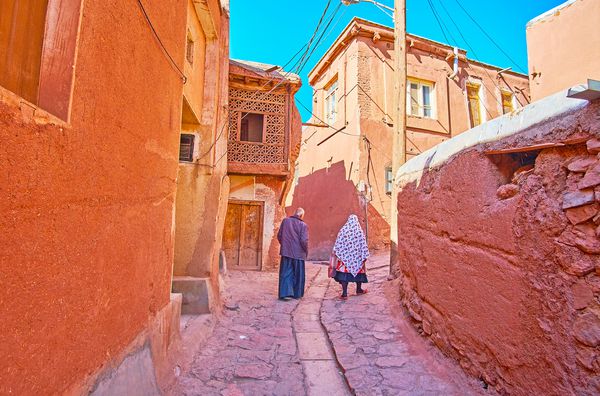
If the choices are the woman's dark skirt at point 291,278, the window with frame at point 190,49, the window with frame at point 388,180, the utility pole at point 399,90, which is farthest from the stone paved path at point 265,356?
the window with frame at point 388,180

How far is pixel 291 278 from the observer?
21.0ft

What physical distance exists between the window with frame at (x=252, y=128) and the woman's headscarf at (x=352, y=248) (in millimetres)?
4466

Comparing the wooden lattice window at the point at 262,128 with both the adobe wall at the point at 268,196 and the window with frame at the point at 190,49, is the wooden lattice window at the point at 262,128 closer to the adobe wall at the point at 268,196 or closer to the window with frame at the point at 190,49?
the adobe wall at the point at 268,196

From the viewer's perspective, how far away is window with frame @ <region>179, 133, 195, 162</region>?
224 inches

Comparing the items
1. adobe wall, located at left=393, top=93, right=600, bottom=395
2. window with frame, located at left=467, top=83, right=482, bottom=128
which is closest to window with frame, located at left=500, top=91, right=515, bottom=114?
window with frame, located at left=467, top=83, right=482, bottom=128

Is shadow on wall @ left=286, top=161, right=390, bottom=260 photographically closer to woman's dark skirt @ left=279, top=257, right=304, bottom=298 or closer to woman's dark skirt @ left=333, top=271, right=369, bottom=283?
woman's dark skirt @ left=279, top=257, right=304, bottom=298

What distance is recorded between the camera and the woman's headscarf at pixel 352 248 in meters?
5.77

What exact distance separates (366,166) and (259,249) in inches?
164

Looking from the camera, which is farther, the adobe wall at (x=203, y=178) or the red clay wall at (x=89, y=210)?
the adobe wall at (x=203, y=178)

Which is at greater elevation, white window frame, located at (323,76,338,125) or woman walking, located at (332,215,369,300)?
white window frame, located at (323,76,338,125)

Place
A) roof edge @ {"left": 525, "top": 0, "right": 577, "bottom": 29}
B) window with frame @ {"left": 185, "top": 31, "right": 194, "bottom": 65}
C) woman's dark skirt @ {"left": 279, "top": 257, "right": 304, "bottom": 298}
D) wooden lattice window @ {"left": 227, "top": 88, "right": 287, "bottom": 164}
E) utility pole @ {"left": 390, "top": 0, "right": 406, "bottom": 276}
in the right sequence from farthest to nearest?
wooden lattice window @ {"left": 227, "top": 88, "right": 287, "bottom": 164}
utility pole @ {"left": 390, "top": 0, "right": 406, "bottom": 276}
woman's dark skirt @ {"left": 279, "top": 257, "right": 304, "bottom": 298}
window with frame @ {"left": 185, "top": 31, "right": 194, "bottom": 65}
roof edge @ {"left": 525, "top": 0, "right": 577, "bottom": 29}

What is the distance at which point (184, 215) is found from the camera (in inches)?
221

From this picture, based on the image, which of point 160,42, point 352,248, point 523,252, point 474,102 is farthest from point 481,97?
point 160,42

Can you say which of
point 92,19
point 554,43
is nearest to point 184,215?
point 92,19
